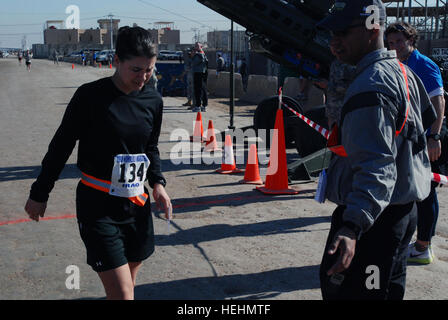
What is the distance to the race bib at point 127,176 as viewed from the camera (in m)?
2.83

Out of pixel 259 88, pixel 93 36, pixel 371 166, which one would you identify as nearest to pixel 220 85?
pixel 259 88

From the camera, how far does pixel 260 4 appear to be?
900 centimetres

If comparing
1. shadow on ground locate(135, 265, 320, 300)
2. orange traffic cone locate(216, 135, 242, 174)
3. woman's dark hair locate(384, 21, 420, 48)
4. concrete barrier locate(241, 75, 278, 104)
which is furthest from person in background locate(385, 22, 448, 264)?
concrete barrier locate(241, 75, 278, 104)

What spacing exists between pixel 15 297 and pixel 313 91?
11.4m

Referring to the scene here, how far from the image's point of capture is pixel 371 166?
2174 mm

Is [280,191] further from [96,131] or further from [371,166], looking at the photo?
[371,166]

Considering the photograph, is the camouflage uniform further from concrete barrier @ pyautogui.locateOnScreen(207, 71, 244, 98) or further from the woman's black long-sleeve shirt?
concrete barrier @ pyautogui.locateOnScreen(207, 71, 244, 98)

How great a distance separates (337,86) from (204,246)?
243cm

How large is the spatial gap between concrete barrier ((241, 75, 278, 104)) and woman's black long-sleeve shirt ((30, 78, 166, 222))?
619 inches

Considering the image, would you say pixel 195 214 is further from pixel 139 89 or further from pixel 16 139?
pixel 16 139

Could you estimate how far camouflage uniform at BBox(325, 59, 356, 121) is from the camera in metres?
5.98

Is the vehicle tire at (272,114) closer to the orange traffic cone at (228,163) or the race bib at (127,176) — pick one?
the orange traffic cone at (228,163)

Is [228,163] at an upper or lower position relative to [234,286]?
upper
